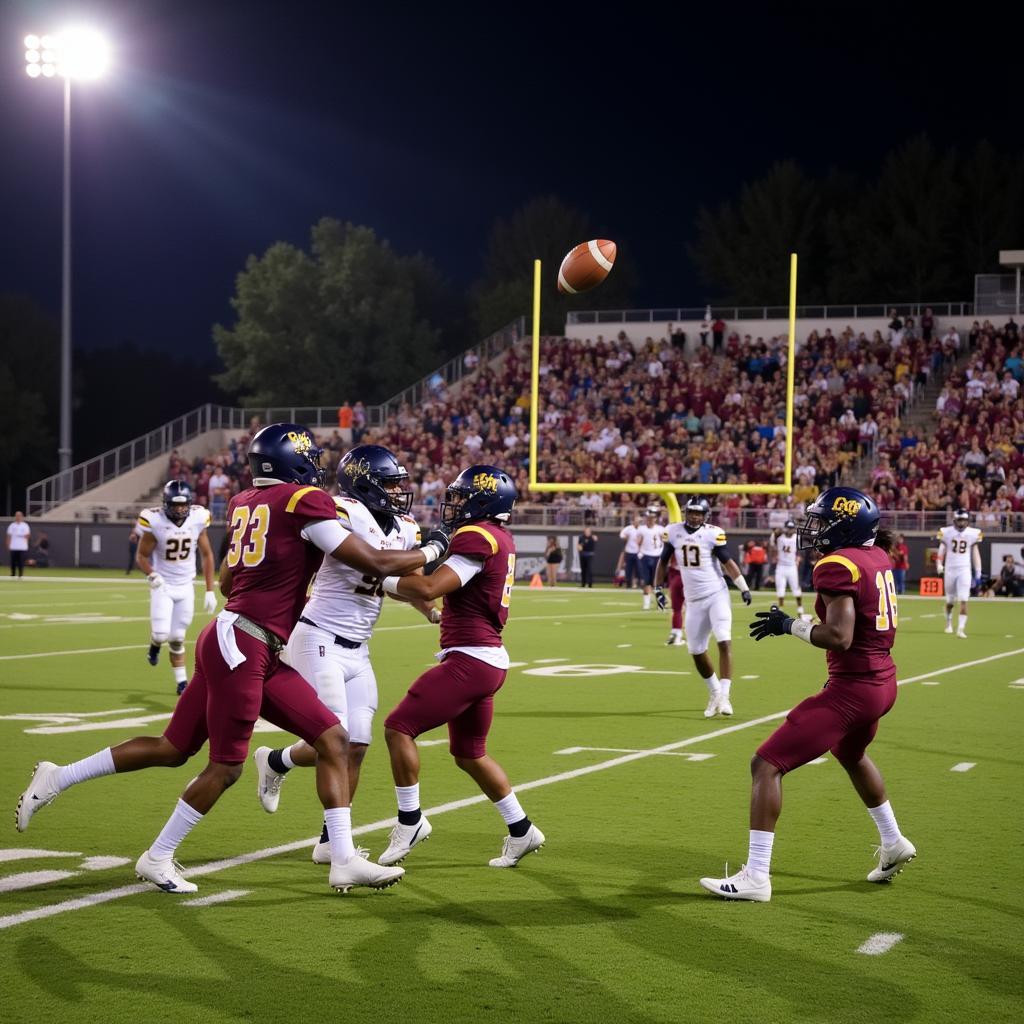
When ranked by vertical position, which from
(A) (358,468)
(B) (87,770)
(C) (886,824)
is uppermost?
(A) (358,468)

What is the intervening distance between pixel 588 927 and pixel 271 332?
57.6 meters

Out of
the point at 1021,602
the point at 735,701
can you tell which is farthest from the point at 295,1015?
the point at 1021,602

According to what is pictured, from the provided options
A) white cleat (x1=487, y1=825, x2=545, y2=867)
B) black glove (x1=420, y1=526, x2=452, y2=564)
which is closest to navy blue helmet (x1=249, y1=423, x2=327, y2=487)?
black glove (x1=420, y1=526, x2=452, y2=564)

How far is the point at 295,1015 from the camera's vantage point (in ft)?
14.0

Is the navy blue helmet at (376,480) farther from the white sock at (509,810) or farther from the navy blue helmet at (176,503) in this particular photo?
the navy blue helmet at (176,503)

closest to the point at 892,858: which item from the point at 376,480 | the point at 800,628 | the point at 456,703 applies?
the point at 800,628

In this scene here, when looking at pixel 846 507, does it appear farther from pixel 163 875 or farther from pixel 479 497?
pixel 163 875

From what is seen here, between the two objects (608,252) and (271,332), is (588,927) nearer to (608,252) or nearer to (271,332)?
(608,252)

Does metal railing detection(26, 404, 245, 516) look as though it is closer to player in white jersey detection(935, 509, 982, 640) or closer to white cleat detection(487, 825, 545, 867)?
player in white jersey detection(935, 509, 982, 640)

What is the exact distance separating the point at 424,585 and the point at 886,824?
2222 millimetres

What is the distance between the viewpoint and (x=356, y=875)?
5656mm

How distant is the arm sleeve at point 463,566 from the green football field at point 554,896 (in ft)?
4.20

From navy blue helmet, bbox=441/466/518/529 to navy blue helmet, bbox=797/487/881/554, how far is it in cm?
132

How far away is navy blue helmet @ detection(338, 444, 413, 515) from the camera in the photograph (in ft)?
20.5
